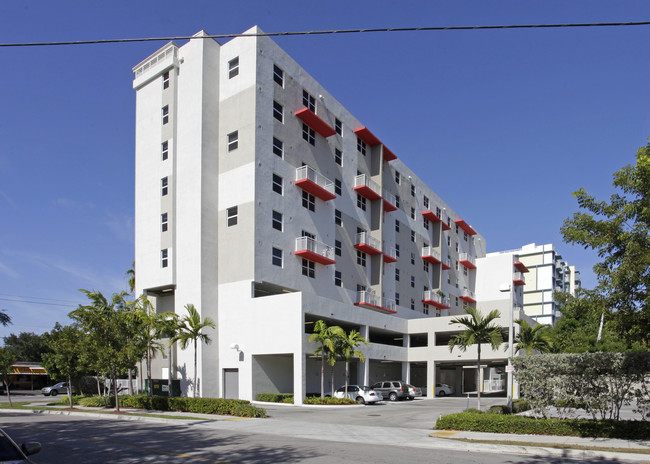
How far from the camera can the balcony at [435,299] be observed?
2409 inches

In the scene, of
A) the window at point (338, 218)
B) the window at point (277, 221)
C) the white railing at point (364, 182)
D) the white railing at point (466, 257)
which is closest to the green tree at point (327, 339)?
the window at point (277, 221)

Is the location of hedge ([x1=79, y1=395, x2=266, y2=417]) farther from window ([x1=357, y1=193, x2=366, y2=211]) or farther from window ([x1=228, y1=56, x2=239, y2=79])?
window ([x1=357, y1=193, x2=366, y2=211])

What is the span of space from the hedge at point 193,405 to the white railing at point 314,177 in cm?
1907

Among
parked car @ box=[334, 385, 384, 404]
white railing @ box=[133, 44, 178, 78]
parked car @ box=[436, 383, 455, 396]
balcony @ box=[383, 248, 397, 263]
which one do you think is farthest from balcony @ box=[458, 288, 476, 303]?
white railing @ box=[133, 44, 178, 78]

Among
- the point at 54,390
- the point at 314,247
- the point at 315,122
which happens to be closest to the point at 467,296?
the point at 314,247

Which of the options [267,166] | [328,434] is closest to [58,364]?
[267,166]

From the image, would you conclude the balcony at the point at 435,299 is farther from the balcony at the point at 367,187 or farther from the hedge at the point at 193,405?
the hedge at the point at 193,405

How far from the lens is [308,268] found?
41906mm

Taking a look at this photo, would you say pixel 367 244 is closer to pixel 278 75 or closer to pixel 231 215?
pixel 231 215

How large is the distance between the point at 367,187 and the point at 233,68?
15870mm

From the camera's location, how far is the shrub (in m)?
34.6

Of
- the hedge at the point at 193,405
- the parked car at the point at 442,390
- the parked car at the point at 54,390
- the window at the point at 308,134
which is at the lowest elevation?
the parked car at the point at 54,390

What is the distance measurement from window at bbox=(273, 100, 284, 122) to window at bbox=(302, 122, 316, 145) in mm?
2862

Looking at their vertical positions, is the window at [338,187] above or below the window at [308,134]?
below
